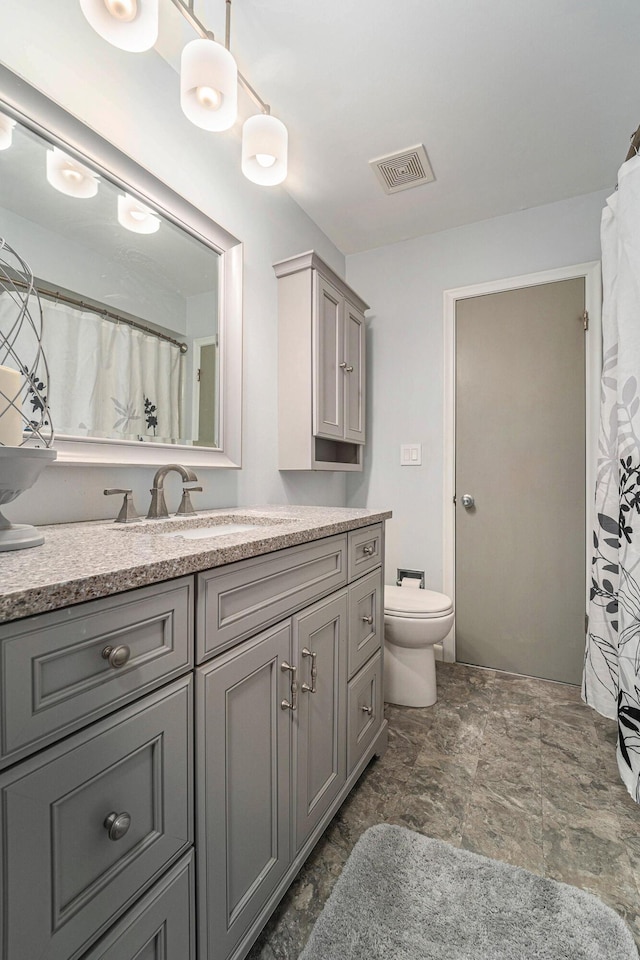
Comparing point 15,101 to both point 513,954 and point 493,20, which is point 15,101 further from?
point 513,954

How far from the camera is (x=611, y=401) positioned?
5.81 ft

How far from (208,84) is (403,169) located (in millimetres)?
1154

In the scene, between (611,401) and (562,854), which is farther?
(611,401)

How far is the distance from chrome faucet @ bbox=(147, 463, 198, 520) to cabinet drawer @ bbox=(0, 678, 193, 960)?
0.66 metres

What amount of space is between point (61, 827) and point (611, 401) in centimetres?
206

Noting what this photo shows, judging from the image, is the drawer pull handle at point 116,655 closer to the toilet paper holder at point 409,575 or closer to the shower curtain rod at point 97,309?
the shower curtain rod at point 97,309

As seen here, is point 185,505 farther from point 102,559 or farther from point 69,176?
point 69,176

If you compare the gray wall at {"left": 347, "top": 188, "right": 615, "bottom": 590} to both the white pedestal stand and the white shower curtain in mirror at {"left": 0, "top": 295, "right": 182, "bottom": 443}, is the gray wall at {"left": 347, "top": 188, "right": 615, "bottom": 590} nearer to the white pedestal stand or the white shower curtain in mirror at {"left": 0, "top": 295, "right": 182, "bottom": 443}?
the white shower curtain in mirror at {"left": 0, "top": 295, "right": 182, "bottom": 443}

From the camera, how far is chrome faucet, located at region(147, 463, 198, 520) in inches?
51.8

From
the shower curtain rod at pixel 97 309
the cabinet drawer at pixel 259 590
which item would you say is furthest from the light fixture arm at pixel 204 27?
the cabinet drawer at pixel 259 590

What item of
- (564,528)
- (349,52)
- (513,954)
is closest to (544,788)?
(513,954)

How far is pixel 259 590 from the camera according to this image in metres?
0.95

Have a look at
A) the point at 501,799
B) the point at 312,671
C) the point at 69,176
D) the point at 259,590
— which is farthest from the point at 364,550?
the point at 69,176

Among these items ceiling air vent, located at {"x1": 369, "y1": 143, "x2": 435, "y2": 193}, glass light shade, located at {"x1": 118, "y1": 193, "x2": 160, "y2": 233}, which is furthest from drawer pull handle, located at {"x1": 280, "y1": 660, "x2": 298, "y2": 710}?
ceiling air vent, located at {"x1": 369, "y1": 143, "x2": 435, "y2": 193}
